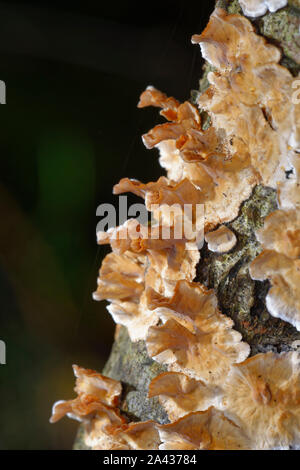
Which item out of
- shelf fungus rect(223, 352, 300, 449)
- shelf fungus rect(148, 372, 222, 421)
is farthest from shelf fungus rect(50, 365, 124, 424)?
shelf fungus rect(223, 352, 300, 449)

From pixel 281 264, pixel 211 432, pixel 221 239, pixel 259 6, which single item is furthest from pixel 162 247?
pixel 259 6

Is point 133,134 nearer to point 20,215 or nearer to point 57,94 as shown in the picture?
point 57,94

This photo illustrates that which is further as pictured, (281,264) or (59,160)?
(59,160)

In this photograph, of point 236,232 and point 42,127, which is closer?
point 236,232

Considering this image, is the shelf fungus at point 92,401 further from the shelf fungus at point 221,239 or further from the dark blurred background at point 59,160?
the dark blurred background at point 59,160

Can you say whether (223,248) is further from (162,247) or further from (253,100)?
(253,100)

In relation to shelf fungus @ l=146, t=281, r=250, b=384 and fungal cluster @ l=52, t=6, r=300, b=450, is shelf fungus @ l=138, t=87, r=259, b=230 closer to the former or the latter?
fungal cluster @ l=52, t=6, r=300, b=450

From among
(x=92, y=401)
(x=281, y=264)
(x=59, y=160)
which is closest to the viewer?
(x=281, y=264)

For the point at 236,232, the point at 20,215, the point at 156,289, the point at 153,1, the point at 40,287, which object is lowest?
the point at 40,287
